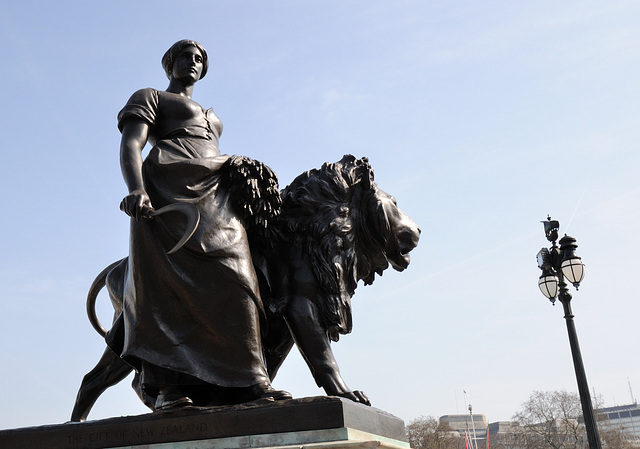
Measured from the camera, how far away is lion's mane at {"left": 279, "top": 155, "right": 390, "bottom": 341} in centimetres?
470

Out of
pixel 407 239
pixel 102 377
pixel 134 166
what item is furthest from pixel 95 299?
pixel 407 239

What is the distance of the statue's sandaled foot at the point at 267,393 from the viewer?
398 centimetres

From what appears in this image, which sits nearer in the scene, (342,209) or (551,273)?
(342,209)

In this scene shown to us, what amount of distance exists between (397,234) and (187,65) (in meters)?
2.00

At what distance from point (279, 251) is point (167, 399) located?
129 centimetres

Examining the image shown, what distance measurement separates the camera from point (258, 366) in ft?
13.8

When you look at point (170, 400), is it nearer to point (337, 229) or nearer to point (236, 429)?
point (236, 429)

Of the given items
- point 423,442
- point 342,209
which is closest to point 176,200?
point 342,209

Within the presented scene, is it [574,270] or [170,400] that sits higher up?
[574,270]

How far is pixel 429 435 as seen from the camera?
152ft

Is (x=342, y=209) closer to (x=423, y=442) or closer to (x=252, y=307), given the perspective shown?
(x=252, y=307)

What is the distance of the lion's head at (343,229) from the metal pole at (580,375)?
19.7 feet

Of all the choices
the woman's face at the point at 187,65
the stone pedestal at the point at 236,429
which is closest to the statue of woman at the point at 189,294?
the stone pedestal at the point at 236,429

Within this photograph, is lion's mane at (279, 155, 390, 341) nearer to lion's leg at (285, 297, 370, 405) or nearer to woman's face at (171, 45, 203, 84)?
lion's leg at (285, 297, 370, 405)
